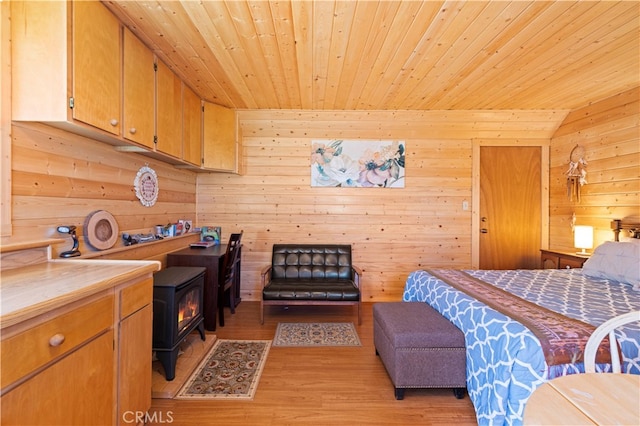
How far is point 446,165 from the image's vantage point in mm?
4059

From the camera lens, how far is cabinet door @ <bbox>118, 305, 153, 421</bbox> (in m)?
1.44

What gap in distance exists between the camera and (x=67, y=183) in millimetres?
1856

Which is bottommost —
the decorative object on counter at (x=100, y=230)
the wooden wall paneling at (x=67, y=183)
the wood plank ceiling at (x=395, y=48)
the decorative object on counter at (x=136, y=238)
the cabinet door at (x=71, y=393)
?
the cabinet door at (x=71, y=393)

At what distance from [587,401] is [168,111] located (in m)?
3.11

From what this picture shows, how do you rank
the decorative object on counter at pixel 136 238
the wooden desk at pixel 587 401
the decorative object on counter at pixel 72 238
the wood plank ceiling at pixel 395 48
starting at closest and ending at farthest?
the wooden desk at pixel 587 401 → the decorative object on counter at pixel 72 238 → the wood plank ceiling at pixel 395 48 → the decorative object on counter at pixel 136 238

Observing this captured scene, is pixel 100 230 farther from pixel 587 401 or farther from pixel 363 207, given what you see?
pixel 363 207

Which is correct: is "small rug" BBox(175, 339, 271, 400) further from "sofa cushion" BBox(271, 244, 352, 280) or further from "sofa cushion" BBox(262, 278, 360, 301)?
"sofa cushion" BBox(271, 244, 352, 280)

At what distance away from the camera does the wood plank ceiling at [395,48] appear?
1891mm

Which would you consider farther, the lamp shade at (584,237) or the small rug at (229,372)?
the lamp shade at (584,237)

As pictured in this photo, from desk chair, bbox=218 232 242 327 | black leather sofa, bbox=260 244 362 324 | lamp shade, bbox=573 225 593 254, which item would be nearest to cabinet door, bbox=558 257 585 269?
lamp shade, bbox=573 225 593 254

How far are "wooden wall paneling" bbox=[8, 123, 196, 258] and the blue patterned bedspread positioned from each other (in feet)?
8.57

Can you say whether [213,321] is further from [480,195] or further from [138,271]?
[480,195]

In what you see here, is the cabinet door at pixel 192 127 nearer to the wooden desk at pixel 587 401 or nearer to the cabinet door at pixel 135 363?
the cabinet door at pixel 135 363

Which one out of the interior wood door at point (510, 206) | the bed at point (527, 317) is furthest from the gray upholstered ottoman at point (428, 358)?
the interior wood door at point (510, 206)
